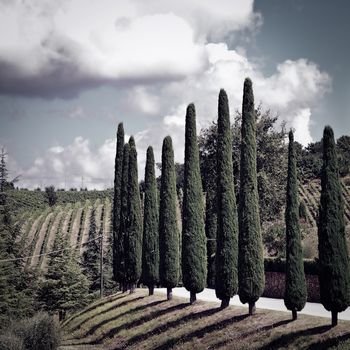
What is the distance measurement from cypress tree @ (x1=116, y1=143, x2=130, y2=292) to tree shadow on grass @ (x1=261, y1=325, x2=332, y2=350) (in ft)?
68.2

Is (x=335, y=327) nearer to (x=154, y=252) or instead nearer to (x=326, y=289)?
(x=326, y=289)

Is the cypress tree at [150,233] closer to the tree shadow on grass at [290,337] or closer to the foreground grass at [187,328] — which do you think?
the foreground grass at [187,328]

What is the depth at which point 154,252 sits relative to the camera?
31109 millimetres

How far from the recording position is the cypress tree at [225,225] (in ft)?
73.6

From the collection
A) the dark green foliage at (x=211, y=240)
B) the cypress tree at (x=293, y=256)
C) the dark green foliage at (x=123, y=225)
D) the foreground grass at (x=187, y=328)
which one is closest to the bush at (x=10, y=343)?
the foreground grass at (x=187, y=328)

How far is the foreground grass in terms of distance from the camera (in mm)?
16656

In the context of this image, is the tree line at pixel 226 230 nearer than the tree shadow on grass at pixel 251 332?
Yes

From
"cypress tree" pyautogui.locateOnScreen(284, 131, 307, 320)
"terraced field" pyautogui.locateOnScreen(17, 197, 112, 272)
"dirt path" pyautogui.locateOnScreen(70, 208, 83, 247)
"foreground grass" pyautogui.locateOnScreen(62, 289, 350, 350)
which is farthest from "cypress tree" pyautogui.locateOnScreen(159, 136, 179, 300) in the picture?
"dirt path" pyautogui.locateOnScreen(70, 208, 83, 247)

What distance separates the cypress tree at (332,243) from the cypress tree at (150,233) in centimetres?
1596

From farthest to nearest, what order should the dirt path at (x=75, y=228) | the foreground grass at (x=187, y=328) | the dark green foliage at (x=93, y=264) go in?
the dirt path at (x=75, y=228) → the dark green foliage at (x=93, y=264) → the foreground grass at (x=187, y=328)

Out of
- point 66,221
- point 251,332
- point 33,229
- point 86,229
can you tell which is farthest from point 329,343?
point 66,221

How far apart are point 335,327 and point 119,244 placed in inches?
946

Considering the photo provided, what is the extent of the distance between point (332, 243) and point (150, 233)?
1728cm

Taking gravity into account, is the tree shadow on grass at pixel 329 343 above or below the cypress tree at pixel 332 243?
below
